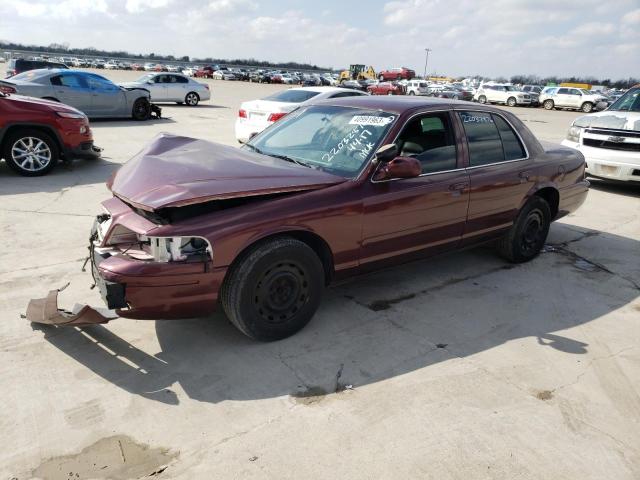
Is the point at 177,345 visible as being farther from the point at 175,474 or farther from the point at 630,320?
the point at 630,320

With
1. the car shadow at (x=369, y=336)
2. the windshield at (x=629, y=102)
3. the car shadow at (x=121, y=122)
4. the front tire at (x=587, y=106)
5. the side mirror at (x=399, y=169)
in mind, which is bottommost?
the car shadow at (x=121, y=122)

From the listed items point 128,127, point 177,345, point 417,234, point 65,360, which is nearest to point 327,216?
point 417,234

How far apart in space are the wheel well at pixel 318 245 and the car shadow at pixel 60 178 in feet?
17.4

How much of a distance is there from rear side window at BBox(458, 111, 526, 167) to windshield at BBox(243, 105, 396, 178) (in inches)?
36.4

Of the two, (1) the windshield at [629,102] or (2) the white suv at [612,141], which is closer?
(2) the white suv at [612,141]

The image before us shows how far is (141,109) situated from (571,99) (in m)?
30.0

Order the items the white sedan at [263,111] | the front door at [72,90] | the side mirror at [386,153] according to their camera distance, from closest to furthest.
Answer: the side mirror at [386,153] < the white sedan at [263,111] < the front door at [72,90]

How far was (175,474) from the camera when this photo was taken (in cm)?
245

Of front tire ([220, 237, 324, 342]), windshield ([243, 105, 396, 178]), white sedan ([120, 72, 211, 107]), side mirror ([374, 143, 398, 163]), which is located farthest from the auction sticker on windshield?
white sedan ([120, 72, 211, 107])

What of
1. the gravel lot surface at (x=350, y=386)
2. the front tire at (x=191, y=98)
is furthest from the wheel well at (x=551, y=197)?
the front tire at (x=191, y=98)

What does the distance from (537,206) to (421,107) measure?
1.95 m

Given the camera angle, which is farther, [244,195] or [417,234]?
Result: [417,234]

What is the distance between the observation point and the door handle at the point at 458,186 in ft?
Result: 14.2

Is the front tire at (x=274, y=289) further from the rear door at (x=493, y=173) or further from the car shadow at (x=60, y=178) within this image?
the car shadow at (x=60, y=178)
